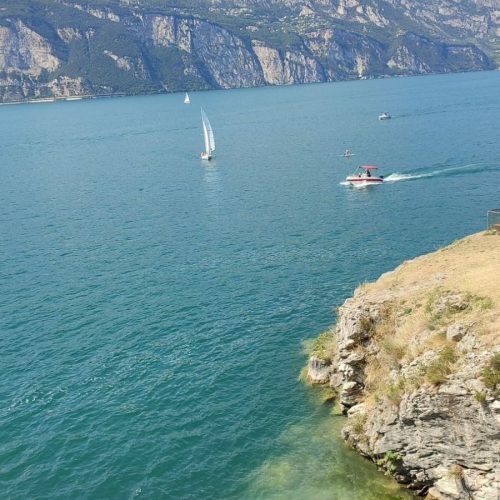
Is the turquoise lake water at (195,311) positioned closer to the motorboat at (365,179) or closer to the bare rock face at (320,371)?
the bare rock face at (320,371)

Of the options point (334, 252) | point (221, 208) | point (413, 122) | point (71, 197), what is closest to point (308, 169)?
point (221, 208)

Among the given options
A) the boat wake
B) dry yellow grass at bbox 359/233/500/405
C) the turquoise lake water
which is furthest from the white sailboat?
dry yellow grass at bbox 359/233/500/405

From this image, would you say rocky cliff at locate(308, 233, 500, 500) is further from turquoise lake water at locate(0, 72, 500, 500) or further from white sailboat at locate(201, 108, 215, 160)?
white sailboat at locate(201, 108, 215, 160)

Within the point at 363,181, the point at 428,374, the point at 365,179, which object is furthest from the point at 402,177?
the point at 428,374

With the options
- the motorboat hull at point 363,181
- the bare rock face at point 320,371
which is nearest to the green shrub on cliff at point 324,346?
the bare rock face at point 320,371

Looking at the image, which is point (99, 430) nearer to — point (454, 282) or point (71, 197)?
point (454, 282)

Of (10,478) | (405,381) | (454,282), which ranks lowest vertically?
(10,478)

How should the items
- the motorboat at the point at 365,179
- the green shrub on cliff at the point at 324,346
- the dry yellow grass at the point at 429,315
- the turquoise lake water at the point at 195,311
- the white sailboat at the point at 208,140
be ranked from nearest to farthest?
the dry yellow grass at the point at 429,315 < the turquoise lake water at the point at 195,311 < the green shrub on cliff at the point at 324,346 < the motorboat at the point at 365,179 < the white sailboat at the point at 208,140

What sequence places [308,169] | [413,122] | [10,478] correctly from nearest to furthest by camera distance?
[10,478]
[308,169]
[413,122]
